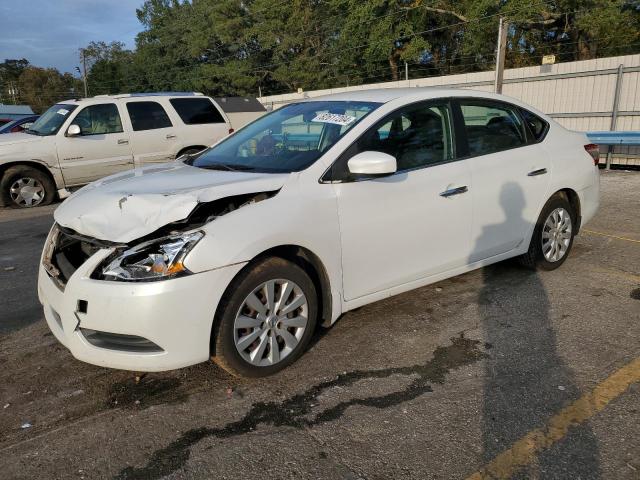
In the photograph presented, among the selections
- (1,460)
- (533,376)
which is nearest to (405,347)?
(533,376)

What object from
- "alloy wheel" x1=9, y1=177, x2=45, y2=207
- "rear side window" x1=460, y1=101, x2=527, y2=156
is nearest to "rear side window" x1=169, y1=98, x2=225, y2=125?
"alloy wheel" x1=9, y1=177, x2=45, y2=207

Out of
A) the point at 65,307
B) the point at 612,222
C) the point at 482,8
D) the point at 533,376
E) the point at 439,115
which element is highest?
the point at 482,8

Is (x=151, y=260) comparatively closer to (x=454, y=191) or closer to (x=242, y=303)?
(x=242, y=303)

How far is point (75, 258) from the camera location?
10.4 feet

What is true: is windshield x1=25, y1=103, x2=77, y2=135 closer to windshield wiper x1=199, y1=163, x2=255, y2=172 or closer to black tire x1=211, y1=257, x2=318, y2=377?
windshield wiper x1=199, y1=163, x2=255, y2=172

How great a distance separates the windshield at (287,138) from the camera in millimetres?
3475

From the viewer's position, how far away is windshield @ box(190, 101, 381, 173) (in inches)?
137

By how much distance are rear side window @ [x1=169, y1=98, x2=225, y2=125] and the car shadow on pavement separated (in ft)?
Result: 22.9

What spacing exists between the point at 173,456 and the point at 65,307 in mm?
1032

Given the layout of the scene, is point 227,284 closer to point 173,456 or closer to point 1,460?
point 173,456

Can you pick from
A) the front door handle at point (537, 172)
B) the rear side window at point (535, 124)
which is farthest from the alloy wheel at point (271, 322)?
the rear side window at point (535, 124)

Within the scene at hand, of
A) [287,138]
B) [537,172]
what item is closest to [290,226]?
[287,138]

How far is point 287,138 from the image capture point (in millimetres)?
3857

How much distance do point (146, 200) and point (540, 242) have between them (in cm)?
345
